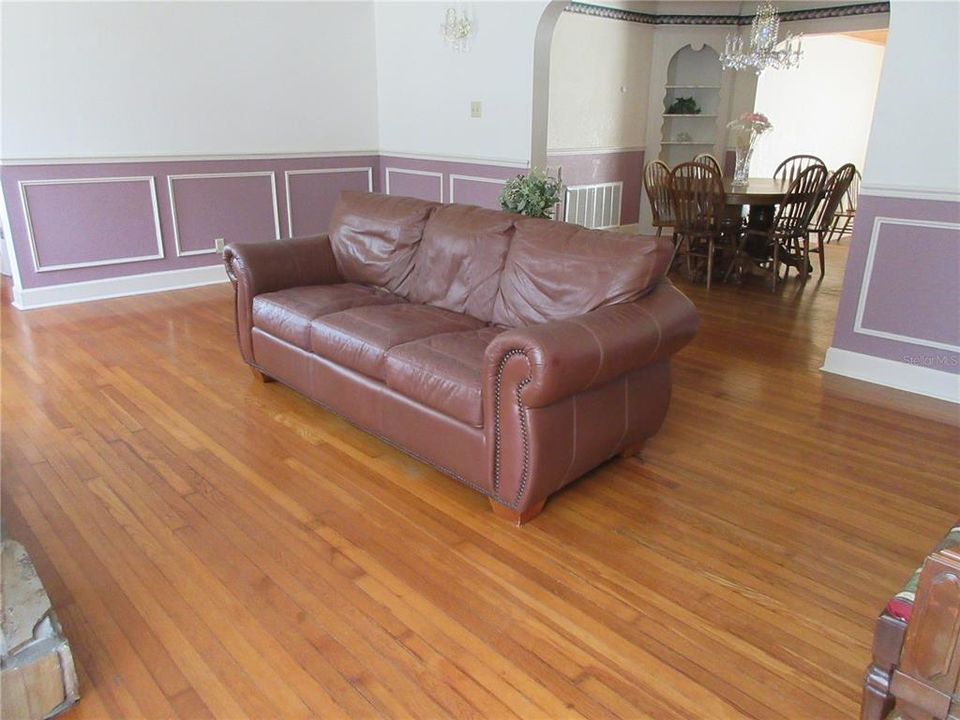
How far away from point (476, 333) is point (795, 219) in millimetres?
3656

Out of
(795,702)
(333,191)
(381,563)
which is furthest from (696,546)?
(333,191)

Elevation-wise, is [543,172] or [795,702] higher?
[543,172]

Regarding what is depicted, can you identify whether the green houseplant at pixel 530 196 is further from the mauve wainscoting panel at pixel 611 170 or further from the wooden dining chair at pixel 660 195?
the mauve wainscoting panel at pixel 611 170

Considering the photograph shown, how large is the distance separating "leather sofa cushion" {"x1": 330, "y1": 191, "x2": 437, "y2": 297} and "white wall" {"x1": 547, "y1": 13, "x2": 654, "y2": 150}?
336 cm

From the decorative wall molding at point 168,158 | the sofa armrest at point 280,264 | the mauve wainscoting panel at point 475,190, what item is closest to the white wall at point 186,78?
the decorative wall molding at point 168,158

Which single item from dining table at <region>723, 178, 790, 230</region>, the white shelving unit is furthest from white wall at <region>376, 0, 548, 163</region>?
the white shelving unit

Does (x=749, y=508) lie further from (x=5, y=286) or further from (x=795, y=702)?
(x=5, y=286)

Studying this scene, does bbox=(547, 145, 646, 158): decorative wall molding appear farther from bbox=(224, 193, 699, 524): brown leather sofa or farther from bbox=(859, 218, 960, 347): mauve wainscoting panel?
bbox=(859, 218, 960, 347): mauve wainscoting panel

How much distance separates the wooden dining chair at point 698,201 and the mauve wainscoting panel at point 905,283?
1703mm

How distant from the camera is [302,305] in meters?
3.12

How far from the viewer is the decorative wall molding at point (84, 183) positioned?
179 inches

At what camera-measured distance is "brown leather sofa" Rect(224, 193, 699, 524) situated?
7.24 feet

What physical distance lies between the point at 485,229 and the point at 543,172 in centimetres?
Answer: 181

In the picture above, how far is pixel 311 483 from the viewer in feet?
8.45
